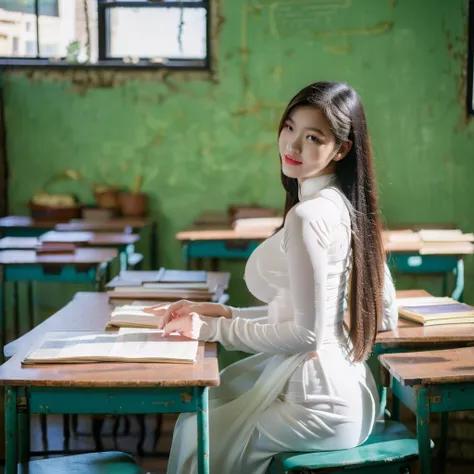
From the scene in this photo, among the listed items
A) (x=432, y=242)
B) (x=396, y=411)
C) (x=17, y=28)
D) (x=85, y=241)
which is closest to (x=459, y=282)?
(x=432, y=242)

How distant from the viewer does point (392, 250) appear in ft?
12.1

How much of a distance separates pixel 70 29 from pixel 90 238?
165cm

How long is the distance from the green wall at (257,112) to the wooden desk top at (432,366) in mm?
2876

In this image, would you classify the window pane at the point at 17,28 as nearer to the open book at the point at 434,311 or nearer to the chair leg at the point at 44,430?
the chair leg at the point at 44,430

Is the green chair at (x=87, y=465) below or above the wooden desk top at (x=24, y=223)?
below

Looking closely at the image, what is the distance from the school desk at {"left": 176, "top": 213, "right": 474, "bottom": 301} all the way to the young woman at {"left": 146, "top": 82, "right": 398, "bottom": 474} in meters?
1.70

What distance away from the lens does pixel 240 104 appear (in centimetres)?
467

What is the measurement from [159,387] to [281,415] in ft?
1.19

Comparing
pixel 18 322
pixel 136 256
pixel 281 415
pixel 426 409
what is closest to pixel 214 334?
pixel 281 415

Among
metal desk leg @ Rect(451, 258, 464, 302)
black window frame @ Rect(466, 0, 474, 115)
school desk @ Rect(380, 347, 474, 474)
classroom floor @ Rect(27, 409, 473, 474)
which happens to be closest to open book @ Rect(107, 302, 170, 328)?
school desk @ Rect(380, 347, 474, 474)

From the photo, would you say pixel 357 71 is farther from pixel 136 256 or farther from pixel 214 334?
pixel 214 334

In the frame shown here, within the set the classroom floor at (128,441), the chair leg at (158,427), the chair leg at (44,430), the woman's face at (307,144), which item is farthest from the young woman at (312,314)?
the chair leg at (44,430)

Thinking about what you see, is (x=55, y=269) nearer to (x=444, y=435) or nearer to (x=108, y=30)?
(x=444, y=435)

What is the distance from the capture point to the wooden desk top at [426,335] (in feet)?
6.78
